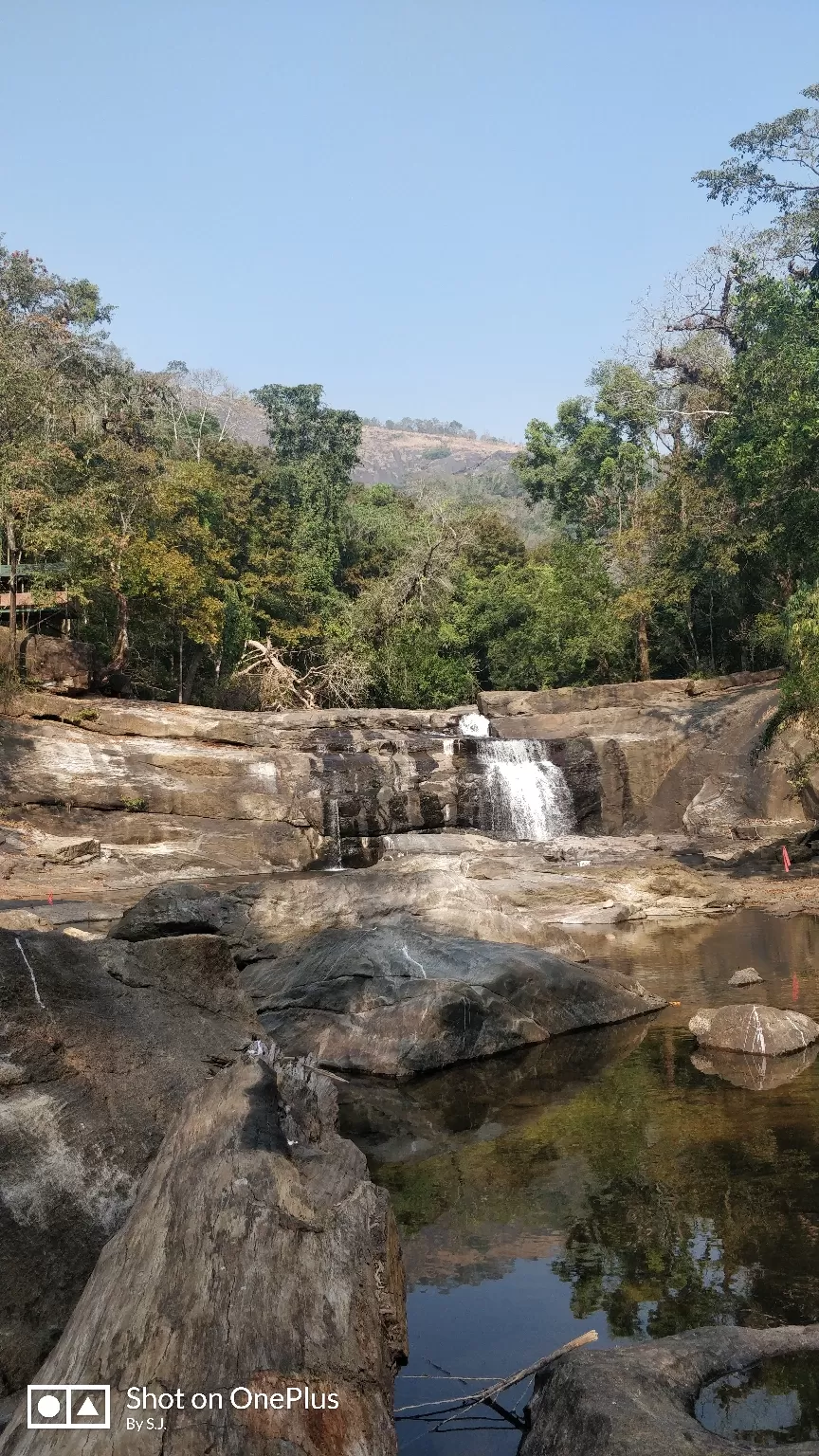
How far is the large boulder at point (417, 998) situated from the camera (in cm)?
843

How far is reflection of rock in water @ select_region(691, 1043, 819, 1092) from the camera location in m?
7.56

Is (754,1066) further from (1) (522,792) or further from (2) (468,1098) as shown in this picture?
(1) (522,792)

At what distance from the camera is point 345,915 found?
12102 mm

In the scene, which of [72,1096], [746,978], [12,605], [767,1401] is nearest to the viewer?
[767,1401]

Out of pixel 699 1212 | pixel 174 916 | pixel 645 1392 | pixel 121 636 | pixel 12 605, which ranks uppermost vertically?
pixel 12 605

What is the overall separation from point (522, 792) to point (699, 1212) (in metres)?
21.3

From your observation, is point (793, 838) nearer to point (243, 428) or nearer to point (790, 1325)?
point (790, 1325)

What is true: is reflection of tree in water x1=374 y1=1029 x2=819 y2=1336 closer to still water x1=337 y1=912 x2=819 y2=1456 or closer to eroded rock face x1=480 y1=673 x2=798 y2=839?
still water x1=337 y1=912 x2=819 y2=1456

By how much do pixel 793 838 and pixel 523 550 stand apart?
85.8ft

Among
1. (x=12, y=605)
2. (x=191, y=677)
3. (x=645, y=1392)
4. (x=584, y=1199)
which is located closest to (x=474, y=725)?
(x=191, y=677)
